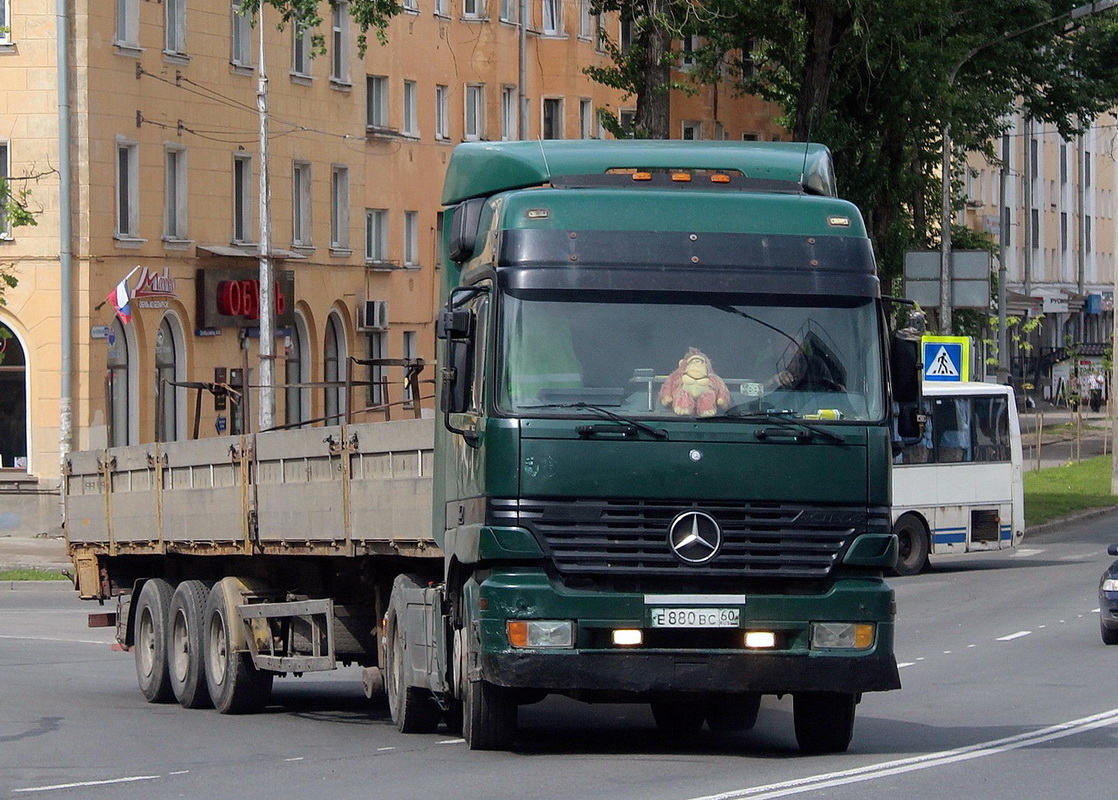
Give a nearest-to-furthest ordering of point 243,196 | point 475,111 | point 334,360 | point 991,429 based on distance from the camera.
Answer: point 991,429
point 243,196
point 334,360
point 475,111

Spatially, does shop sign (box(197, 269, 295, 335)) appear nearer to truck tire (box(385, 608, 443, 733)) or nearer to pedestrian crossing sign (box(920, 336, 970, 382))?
pedestrian crossing sign (box(920, 336, 970, 382))

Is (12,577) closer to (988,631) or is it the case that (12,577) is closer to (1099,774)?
(988,631)

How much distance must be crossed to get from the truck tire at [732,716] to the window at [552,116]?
1949 inches

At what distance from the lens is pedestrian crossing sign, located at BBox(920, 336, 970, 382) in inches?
1384

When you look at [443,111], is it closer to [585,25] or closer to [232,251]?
[585,25]

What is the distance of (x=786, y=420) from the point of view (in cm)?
1099

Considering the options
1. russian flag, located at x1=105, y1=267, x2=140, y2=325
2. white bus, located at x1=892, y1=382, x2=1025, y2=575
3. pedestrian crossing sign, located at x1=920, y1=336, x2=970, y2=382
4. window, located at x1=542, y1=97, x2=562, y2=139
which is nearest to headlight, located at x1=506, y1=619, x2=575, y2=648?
white bus, located at x1=892, y1=382, x2=1025, y2=575

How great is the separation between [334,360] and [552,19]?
15662 mm

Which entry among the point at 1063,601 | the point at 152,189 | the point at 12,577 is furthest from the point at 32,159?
the point at 1063,601

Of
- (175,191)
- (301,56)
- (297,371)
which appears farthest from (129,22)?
(297,371)

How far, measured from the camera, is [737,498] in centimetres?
1088

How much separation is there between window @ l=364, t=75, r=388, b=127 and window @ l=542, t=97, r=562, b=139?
8640 mm

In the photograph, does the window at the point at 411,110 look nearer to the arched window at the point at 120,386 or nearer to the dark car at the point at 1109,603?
the arched window at the point at 120,386

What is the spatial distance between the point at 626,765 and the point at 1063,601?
1648cm
